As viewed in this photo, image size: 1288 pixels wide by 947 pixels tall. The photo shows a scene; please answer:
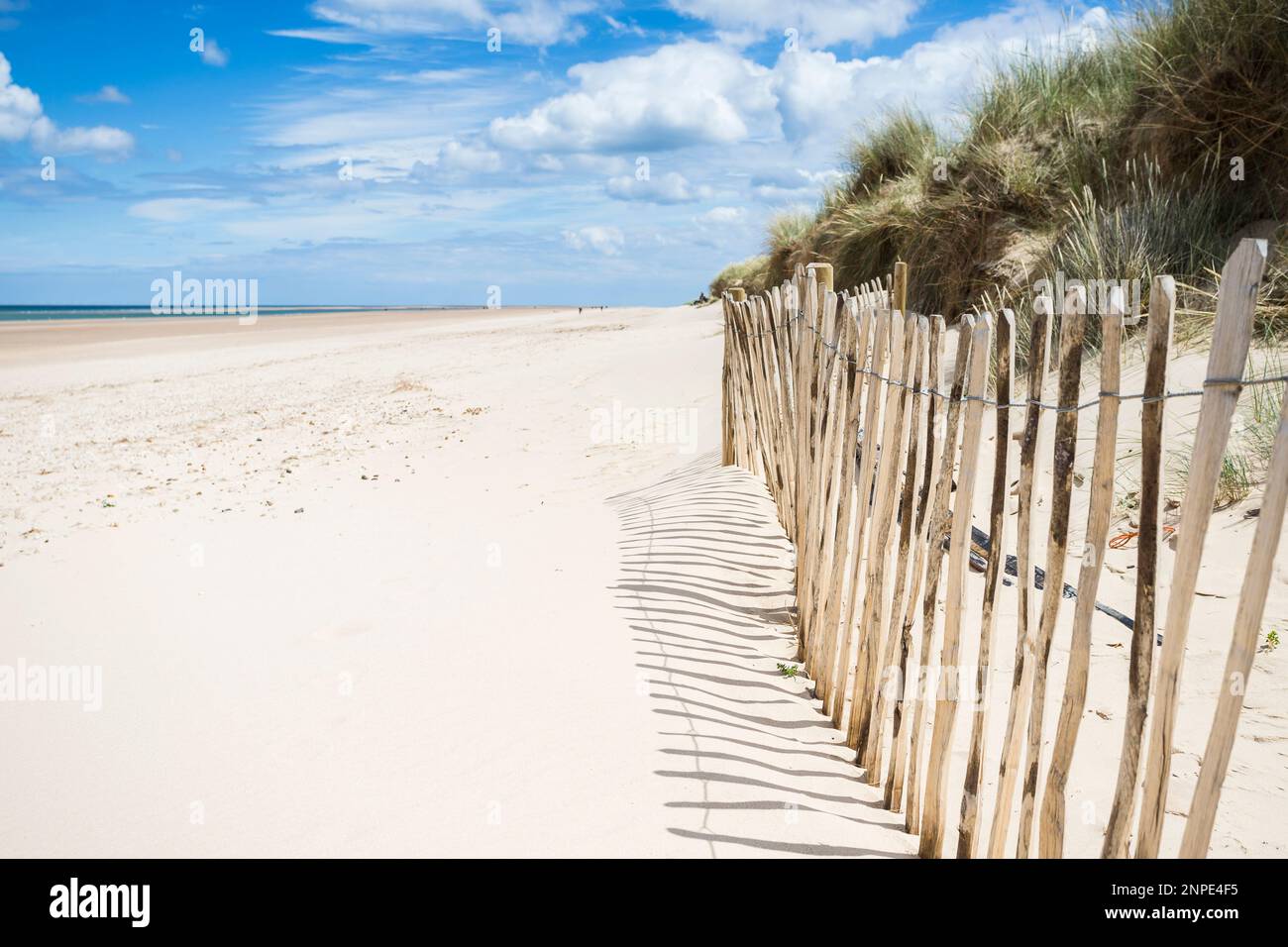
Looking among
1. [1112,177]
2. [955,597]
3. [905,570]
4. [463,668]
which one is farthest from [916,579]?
[1112,177]

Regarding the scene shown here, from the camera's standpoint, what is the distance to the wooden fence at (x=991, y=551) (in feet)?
4.89

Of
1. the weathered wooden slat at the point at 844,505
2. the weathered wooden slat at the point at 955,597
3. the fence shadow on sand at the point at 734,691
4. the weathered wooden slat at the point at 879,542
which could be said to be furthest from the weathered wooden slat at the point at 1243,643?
the weathered wooden slat at the point at 844,505

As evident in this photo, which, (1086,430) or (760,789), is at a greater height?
(1086,430)

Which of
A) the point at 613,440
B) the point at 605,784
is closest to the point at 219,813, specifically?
the point at 605,784

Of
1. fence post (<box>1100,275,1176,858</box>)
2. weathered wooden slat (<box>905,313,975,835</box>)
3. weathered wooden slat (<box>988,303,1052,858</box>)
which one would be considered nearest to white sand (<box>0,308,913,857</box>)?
weathered wooden slat (<box>905,313,975,835</box>)

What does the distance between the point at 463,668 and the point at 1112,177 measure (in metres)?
7.49

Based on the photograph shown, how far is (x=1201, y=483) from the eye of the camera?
149 cm

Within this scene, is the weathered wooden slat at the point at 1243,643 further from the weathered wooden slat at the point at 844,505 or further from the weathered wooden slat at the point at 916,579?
the weathered wooden slat at the point at 844,505

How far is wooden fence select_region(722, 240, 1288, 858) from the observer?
149 centimetres

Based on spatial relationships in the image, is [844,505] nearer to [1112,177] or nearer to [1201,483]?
[1201,483]

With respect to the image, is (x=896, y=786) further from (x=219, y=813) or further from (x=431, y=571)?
(x=431, y=571)

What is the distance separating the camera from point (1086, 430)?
5215mm

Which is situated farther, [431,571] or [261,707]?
[431,571]
